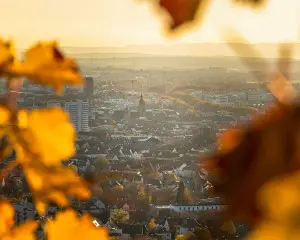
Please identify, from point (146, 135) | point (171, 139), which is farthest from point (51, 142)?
point (146, 135)

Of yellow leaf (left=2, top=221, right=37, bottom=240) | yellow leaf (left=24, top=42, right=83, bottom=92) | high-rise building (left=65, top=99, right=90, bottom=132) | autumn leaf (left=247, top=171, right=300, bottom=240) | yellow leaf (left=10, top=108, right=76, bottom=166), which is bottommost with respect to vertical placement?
high-rise building (left=65, top=99, right=90, bottom=132)

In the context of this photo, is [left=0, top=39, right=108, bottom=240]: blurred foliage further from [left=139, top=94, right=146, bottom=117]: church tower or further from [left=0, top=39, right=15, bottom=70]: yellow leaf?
[left=139, top=94, right=146, bottom=117]: church tower

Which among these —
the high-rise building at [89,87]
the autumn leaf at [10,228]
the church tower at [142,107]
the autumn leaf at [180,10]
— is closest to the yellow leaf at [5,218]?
the autumn leaf at [10,228]

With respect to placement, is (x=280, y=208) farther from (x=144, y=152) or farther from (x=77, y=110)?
(x=144, y=152)

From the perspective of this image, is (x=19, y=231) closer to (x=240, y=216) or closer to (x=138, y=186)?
(x=240, y=216)

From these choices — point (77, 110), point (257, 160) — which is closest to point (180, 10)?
point (257, 160)

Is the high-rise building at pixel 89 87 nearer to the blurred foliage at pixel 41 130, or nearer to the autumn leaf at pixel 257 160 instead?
the blurred foliage at pixel 41 130

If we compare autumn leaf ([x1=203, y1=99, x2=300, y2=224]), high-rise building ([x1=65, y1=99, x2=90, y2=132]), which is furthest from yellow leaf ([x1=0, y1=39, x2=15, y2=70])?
high-rise building ([x1=65, y1=99, x2=90, y2=132])

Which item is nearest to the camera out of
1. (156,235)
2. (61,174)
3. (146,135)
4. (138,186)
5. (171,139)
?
(61,174)
